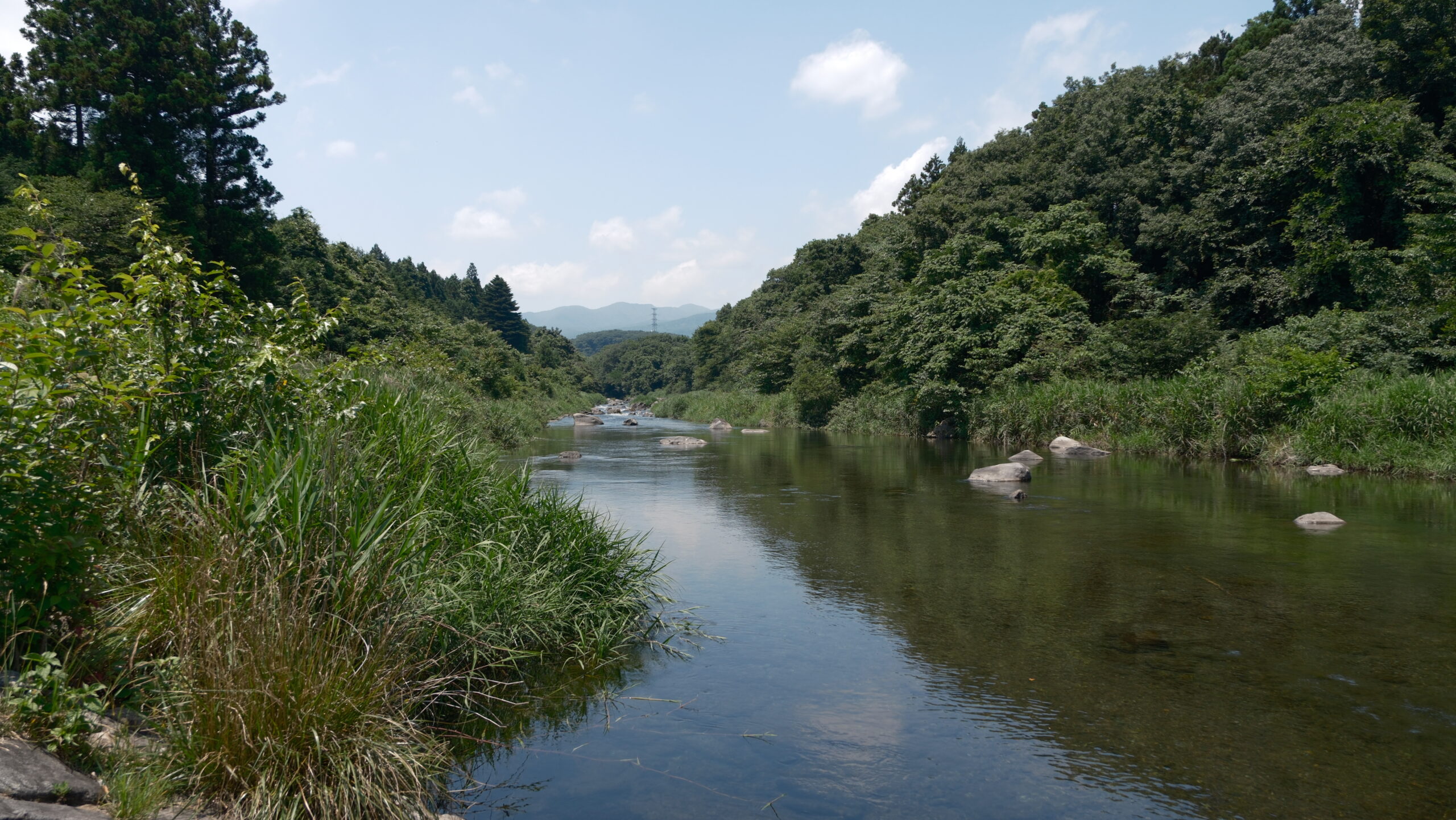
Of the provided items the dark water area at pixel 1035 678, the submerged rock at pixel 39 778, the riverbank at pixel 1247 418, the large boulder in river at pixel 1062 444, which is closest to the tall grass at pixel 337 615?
the submerged rock at pixel 39 778

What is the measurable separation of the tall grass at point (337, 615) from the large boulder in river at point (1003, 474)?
44.3 feet

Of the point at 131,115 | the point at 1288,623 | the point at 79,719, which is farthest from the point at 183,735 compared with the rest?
the point at 131,115

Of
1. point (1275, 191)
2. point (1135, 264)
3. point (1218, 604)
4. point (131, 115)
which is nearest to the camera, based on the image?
point (1218, 604)

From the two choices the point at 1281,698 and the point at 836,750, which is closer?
the point at 836,750

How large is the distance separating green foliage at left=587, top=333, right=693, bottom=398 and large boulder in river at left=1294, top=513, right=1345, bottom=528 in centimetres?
10286

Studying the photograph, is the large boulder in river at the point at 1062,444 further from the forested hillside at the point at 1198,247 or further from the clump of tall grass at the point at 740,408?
the clump of tall grass at the point at 740,408

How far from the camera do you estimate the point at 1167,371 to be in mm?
30031

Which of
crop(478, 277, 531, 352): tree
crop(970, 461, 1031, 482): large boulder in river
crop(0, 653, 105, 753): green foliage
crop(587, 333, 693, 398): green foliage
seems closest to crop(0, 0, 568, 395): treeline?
crop(970, 461, 1031, 482): large boulder in river

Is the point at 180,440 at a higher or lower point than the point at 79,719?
higher

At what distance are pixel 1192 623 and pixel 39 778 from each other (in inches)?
350

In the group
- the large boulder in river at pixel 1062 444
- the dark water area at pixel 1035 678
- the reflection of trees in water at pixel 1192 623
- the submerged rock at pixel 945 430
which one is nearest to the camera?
the dark water area at pixel 1035 678

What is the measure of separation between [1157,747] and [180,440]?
22.4ft

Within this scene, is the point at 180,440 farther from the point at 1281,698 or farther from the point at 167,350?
the point at 1281,698

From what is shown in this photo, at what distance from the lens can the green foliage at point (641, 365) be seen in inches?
4953
